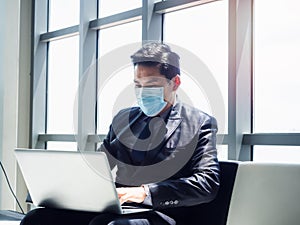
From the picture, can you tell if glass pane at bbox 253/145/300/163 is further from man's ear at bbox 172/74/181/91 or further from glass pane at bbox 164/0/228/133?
man's ear at bbox 172/74/181/91

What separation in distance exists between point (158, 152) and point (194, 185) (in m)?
A: 0.24

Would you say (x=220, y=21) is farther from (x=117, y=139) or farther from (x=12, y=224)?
(x=12, y=224)

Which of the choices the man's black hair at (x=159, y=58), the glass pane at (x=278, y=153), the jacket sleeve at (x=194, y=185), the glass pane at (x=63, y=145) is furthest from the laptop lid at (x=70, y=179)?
the glass pane at (x=63, y=145)

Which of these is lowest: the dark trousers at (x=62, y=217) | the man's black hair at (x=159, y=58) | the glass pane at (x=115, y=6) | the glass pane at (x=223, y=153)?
the dark trousers at (x=62, y=217)

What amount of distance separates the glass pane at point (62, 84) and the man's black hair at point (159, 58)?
1.78 metres

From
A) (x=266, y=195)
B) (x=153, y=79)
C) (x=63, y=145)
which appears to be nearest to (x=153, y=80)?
(x=153, y=79)

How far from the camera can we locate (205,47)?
9.09 feet

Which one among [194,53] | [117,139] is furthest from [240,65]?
[117,139]

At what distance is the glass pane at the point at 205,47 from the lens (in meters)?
2.27

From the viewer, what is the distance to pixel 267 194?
1.68 metres

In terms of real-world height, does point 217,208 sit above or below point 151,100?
below

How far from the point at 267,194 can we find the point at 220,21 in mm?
1310

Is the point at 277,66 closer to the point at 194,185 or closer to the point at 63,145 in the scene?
the point at 194,185

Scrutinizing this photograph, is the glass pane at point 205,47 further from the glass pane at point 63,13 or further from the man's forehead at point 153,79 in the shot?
the glass pane at point 63,13
